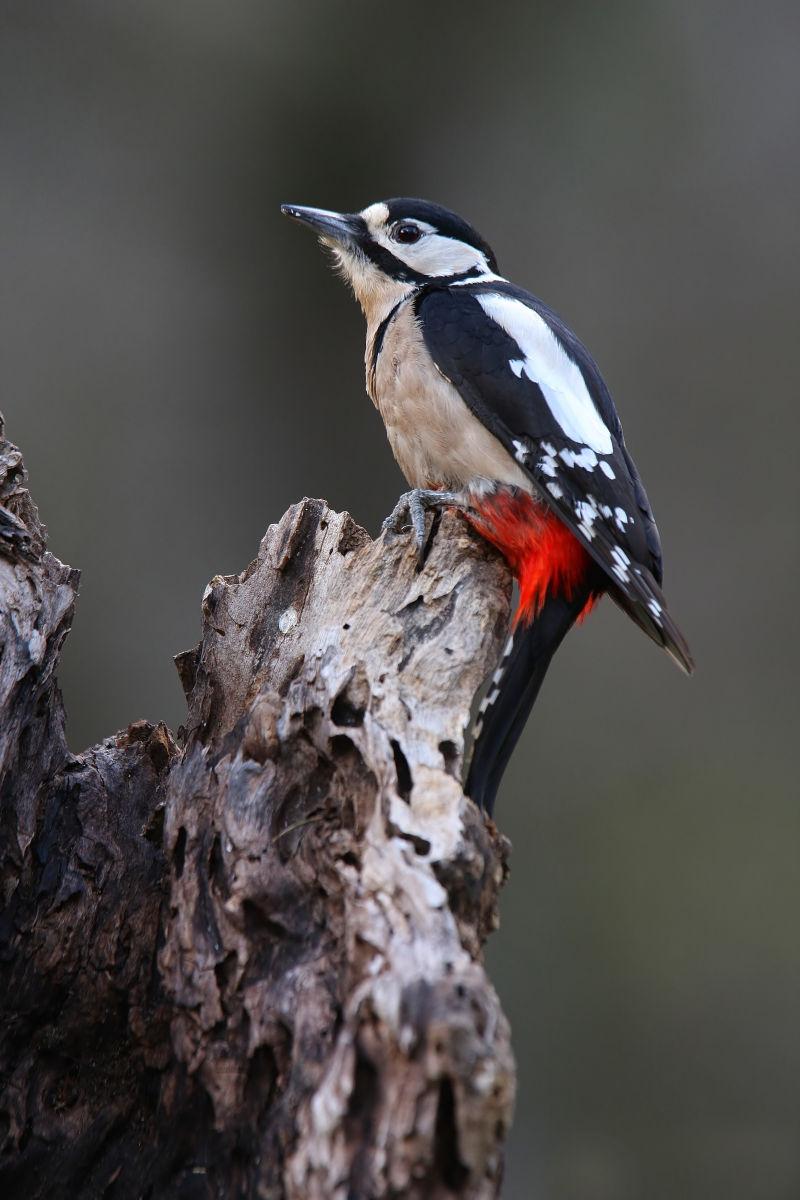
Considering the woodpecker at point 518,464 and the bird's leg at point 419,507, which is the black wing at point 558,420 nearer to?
the woodpecker at point 518,464

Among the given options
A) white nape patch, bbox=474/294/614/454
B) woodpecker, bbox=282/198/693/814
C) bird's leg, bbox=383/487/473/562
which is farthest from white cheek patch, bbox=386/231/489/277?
bird's leg, bbox=383/487/473/562

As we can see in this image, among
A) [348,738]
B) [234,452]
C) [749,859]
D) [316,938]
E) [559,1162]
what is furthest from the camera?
[234,452]

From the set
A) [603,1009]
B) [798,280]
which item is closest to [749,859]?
[603,1009]

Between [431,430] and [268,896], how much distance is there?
1035mm

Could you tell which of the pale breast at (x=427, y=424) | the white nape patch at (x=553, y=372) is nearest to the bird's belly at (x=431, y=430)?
the pale breast at (x=427, y=424)

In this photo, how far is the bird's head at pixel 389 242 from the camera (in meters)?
2.75

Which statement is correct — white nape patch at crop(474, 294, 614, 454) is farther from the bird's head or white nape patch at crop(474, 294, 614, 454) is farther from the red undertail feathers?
the bird's head

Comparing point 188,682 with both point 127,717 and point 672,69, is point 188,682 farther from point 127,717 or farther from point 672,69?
point 672,69

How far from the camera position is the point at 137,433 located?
175 inches

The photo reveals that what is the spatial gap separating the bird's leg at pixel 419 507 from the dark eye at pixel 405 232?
0.75 meters

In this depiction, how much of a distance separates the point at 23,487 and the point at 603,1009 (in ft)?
10.2

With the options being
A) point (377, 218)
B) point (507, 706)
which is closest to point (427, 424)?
point (507, 706)

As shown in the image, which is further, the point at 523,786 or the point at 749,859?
the point at 523,786

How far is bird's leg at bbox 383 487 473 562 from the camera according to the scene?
80.1 inches
